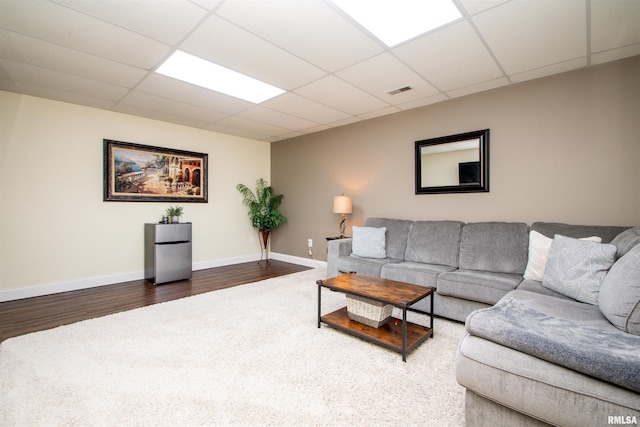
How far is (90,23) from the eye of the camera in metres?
2.16

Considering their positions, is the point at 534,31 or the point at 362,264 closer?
the point at 534,31

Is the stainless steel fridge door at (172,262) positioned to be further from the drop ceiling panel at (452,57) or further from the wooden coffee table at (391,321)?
the drop ceiling panel at (452,57)

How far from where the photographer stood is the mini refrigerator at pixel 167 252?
4180 mm

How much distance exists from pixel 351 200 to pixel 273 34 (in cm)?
291

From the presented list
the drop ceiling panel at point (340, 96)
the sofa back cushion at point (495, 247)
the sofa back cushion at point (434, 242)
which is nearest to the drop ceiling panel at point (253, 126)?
the drop ceiling panel at point (340, 96)

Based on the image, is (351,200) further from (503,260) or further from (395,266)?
(503,260)

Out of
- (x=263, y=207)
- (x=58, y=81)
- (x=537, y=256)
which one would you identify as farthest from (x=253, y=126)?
(x=537, y=256)

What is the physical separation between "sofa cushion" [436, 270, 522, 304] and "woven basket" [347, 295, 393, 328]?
70 cm

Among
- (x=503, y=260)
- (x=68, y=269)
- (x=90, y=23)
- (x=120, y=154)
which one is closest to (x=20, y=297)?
(x=68, y=269)

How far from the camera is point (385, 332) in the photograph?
7.65 feet

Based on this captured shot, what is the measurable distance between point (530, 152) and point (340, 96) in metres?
2.26


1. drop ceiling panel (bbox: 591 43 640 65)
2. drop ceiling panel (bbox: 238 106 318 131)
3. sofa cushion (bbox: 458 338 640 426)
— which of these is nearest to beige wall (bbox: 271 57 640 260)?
drop ceiling panel (bbox: 591 43 640 65)

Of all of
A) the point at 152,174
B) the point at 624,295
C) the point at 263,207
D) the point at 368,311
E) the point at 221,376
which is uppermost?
the point at 152,174

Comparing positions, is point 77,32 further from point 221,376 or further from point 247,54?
point 221,376
